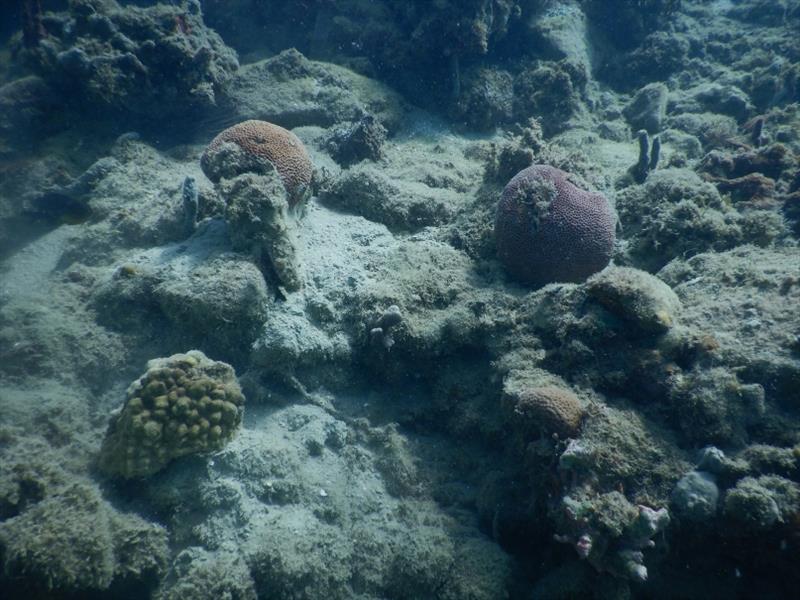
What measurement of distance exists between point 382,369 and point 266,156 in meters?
2.72

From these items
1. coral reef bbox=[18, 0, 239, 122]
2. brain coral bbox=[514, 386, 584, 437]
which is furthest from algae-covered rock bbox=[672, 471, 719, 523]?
coral reef bbox=[18, 0, 239, 122]

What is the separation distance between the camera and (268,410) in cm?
404

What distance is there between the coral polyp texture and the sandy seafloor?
9 centimetres

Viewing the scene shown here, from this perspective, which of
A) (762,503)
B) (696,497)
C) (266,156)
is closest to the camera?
(762,503)

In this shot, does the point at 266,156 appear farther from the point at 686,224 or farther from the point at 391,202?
the point at 686,224

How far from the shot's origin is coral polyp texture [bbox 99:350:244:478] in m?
3.27

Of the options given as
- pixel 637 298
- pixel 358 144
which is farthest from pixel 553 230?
pixel 358 144

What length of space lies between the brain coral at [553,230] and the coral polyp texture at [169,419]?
3173 mm

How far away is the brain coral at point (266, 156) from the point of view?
4742 mm

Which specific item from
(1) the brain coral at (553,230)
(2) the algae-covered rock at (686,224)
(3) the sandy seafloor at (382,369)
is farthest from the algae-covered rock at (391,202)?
(2) the algae-covered rock at (686,224)

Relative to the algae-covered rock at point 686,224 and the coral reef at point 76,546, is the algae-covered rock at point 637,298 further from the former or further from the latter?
the coral reef at point 76,546

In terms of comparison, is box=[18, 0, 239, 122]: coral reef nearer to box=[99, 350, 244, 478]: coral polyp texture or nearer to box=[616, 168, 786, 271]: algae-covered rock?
box=[99, 350, 244, 478]: coral polyp texture

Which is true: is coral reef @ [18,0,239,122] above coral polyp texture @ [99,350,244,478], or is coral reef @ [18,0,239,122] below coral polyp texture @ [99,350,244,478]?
above

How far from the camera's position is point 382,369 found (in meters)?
4.30
